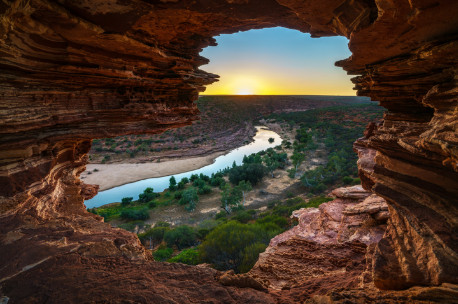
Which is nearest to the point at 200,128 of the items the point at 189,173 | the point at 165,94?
the point at 189,173

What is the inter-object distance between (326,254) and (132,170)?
108 ft

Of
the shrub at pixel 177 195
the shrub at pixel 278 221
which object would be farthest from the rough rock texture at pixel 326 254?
the shrub at pixel 177 195

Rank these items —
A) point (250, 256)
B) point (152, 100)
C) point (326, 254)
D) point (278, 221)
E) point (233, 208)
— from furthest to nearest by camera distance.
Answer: point (233, 208)
point (278, 221)
point (250, 256)
point (152, 100)
point (326, 254)

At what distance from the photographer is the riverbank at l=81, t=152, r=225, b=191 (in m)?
31.5

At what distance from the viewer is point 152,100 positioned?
980 cm

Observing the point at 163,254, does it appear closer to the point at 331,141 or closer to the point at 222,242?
the point at 222,242

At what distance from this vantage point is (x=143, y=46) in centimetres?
739

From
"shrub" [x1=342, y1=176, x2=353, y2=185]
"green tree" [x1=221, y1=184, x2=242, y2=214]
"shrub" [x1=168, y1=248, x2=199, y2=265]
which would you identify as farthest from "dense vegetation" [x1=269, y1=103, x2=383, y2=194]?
"shrub" [x1=168, y1=248, x2=199, y2=265]

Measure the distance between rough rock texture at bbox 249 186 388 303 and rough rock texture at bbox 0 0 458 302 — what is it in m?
0.67

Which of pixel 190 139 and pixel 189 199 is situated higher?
pixel 190 139

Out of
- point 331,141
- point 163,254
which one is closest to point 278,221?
point 163,254

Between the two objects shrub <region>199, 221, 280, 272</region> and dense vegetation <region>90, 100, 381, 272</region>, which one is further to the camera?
dense vegetation <region>90, 100, 381, 272</region>

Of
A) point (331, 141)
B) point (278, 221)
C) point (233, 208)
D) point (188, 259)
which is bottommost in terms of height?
point (233, 208)

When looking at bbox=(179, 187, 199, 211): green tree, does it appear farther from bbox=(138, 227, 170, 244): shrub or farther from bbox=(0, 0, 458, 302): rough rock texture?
bbox=(0, 0, 458, 302): rough rock texture
